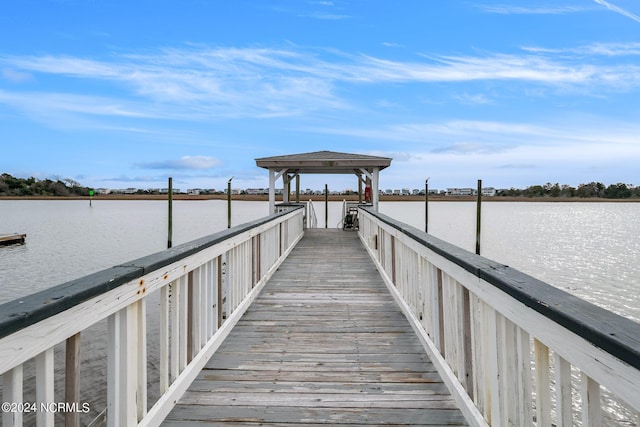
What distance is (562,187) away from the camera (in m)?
85.9

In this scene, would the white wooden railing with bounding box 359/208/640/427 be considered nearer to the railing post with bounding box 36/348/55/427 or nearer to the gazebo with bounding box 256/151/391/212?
the railing post with bounding box 36/348/55/427

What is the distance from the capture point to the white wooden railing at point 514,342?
100 centimetres

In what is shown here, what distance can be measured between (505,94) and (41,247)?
1017 inches

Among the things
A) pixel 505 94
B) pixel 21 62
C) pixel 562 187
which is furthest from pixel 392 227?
pixel 562 187

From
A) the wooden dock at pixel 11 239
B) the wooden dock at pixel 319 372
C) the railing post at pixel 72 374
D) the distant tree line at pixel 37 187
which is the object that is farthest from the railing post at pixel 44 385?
the distant tree line at pixel 37 187

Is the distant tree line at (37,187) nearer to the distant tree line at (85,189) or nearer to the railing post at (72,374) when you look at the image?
the distant tree line at (85,189)

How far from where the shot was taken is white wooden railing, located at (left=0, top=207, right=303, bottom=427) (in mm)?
1115

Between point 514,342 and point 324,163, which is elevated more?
point 324,163

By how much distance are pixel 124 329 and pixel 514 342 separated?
166 centimetres

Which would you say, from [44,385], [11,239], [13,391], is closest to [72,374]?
[44,385]

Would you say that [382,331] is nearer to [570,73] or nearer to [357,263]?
[357,263]

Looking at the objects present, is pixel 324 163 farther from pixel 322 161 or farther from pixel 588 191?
pixel 588 191

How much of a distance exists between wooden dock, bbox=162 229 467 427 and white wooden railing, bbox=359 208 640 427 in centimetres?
21

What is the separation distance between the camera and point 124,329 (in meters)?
1.67
